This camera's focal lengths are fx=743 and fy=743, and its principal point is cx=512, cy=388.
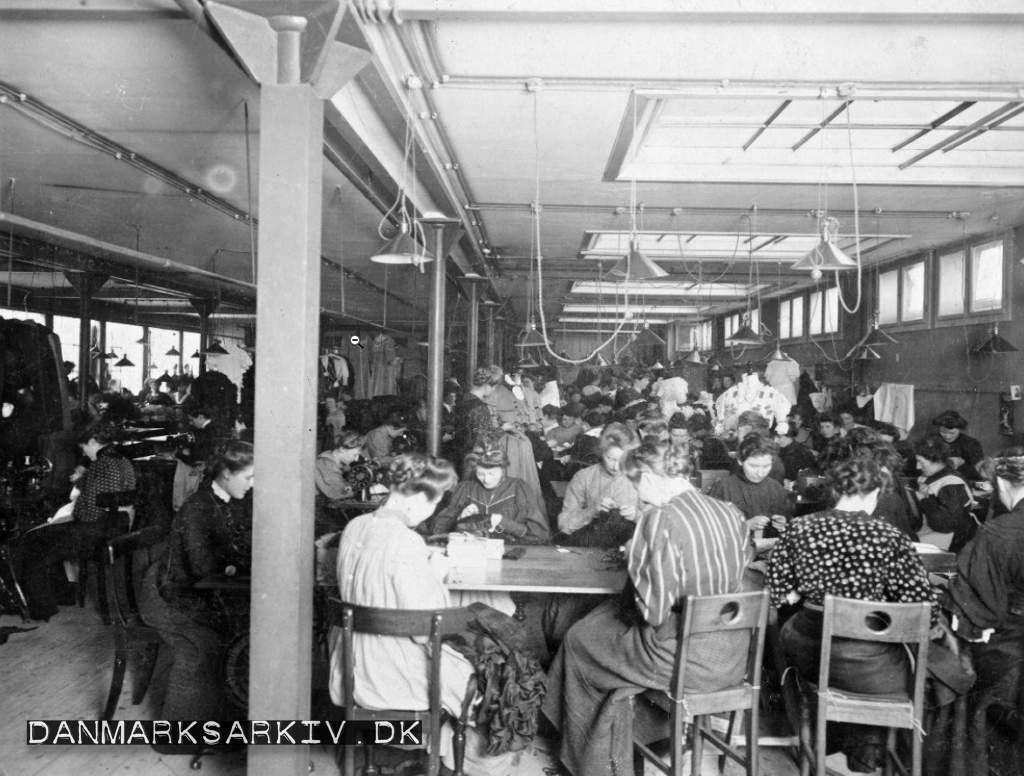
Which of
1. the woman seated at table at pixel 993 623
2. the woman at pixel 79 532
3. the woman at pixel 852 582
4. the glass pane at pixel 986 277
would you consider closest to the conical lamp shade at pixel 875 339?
the glass pane at pixel 986 277

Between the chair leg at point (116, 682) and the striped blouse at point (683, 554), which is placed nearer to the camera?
the striped blouse at point (683, 554)

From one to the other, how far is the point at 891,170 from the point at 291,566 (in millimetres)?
5862

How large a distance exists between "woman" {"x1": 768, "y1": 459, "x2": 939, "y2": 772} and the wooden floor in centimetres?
78

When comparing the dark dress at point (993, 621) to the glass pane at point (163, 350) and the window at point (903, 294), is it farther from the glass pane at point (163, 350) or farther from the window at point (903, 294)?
the glass pane at point (163, 350)

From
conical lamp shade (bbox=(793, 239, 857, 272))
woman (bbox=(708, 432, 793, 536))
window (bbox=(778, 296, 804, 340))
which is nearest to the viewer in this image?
woman (bbox=(708, 432, 793, 536))

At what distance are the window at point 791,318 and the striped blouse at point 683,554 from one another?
472 inches

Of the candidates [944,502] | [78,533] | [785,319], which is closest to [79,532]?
[78,533]

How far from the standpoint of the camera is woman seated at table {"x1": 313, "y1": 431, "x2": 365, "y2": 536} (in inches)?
223

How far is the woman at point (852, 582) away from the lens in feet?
9.50

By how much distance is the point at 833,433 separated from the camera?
25.5ft

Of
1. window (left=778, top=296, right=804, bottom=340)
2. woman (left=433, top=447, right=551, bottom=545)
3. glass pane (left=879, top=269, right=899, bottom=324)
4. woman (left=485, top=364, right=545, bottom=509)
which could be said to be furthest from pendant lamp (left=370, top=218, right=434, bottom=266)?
window (left=778, top=296, right=804, bottom=340)

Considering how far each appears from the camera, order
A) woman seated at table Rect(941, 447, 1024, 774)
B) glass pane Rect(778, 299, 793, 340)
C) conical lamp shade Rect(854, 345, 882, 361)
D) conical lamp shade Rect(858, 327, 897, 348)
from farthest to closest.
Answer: glass pane Rect(778, 299, 793, 340) → conical lamp shade Rect(854, 345, 882, 361) → conical lamp shade Rect(858, 327, 897, 348) → woman seated at table Rect(941, 447, 1024, 774)

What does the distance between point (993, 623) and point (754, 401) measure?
6.09 meters

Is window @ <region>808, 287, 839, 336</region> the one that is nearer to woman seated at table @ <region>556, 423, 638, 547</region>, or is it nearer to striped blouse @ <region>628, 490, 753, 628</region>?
woman seated at table @ <region>556, 423, 638, 547</region>
